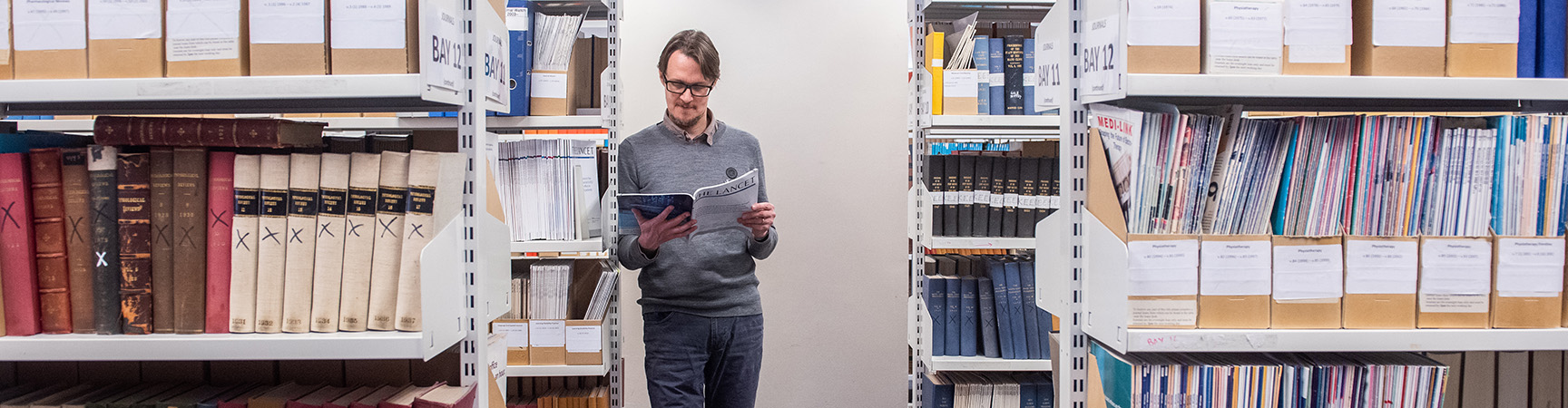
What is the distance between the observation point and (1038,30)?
1360 millimetres

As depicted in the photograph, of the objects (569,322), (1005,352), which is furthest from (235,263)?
(1005,352)

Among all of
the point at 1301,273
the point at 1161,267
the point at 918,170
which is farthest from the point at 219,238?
the point at 918,170

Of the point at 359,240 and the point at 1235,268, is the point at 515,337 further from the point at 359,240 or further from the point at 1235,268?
the point at 1235,268

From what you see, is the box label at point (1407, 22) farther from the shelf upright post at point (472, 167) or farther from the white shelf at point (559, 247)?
the white shelf at point (559, 247)

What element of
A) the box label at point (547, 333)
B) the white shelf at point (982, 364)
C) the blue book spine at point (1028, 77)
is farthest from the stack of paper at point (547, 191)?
the blue book spine at point (1028, 77)

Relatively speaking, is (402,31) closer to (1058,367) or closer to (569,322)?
(1058,367)

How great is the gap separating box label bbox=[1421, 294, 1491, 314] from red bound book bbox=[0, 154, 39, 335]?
1966 mm

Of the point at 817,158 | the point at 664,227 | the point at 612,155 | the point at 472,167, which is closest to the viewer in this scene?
the point at 472,167

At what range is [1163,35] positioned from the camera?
106 cm

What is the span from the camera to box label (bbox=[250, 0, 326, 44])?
3.29ft

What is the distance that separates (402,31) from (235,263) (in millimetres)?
392

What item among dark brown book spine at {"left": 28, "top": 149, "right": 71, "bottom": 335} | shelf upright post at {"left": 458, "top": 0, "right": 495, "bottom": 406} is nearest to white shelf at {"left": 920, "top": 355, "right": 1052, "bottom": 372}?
shelf upright post at {"left": 458, "top": 0, "right": 495, "bottom": 406}

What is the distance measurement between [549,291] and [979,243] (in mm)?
1239

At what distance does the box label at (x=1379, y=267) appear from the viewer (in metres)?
1.11
